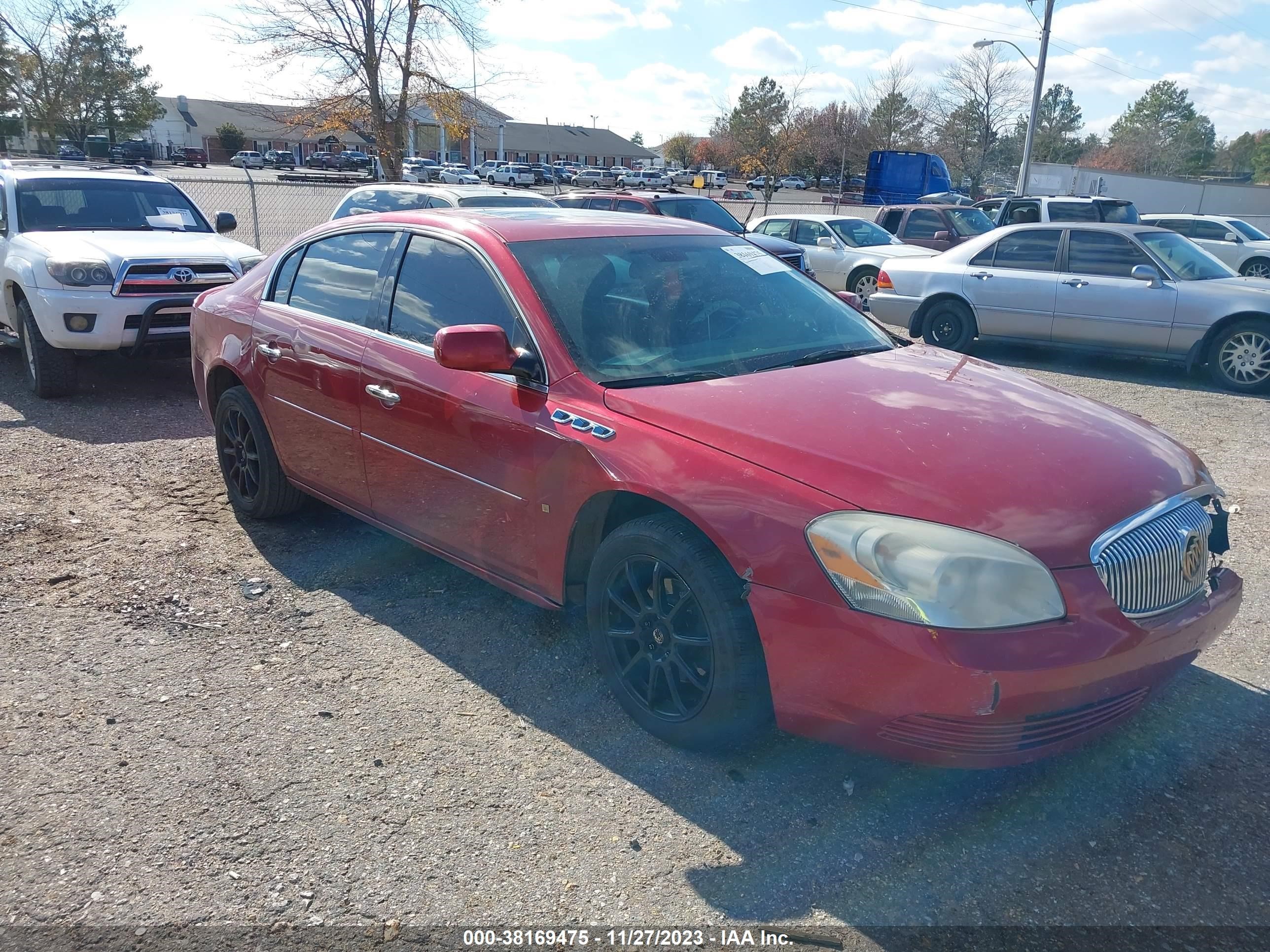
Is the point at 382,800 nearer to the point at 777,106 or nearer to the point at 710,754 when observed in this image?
the point at 710,754

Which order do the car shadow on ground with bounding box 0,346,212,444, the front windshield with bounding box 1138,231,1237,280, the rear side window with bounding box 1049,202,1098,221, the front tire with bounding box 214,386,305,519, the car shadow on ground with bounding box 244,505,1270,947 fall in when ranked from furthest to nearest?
the rear side window with bounding box 1049,202,1098,221
the front windshield with bounding box 1138,231,1237,280
the car shadow on ground with bounding box 0,346,212,444
the front tire with bounding box 214,386,305,519
the car shadow on ground with bounding box 244,505,1270,947

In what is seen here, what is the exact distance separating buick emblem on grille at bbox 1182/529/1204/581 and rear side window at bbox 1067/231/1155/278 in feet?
26.3

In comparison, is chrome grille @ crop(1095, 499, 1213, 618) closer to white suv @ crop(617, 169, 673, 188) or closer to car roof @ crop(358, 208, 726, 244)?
car roof @ crop(358, 208, 726, 244)

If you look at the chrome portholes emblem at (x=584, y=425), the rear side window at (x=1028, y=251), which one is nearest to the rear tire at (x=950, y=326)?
the rear side window at (x=1028, y=251)

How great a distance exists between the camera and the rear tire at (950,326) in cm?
1102

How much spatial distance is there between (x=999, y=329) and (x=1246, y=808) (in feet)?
28.4

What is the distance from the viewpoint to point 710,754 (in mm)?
3107

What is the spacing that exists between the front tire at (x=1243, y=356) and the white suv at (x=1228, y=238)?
9330 millimetres

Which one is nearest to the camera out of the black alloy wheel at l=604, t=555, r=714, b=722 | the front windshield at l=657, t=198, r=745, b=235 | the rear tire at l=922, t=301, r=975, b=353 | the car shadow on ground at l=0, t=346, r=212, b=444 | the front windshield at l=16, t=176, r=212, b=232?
the black alloy wheel at l=604, t=555, r=714, b=722

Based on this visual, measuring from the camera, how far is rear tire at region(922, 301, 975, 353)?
434 inches

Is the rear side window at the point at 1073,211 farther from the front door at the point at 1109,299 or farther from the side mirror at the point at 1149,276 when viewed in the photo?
the side mirror at the point at 1149,276

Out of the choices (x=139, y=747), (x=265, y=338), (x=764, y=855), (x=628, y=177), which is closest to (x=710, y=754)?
(x=764, y=855)

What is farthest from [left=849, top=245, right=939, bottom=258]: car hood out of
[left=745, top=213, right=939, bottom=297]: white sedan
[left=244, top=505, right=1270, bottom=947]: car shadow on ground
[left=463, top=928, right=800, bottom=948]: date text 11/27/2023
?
[left=463, top=928, right=800, bottom=948]: date text 11/27/2023

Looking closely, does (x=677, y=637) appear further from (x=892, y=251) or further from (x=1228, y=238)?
(x=1228, y=238)
